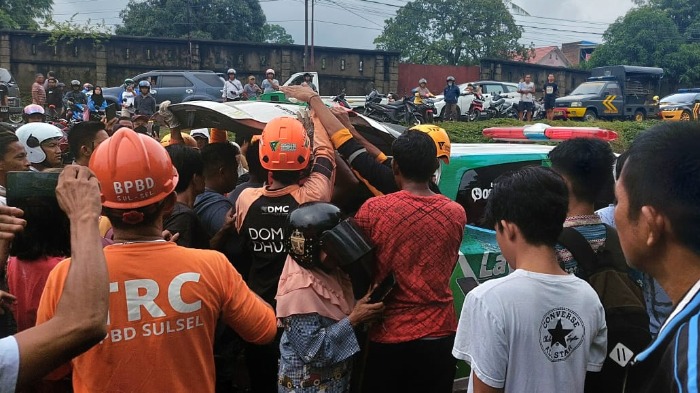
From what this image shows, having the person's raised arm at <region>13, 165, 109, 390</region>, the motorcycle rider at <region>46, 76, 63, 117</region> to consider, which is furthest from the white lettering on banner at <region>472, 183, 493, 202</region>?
the motorcycle rider at <region>46, 76, 63, 117</region>

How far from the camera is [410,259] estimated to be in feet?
9.09

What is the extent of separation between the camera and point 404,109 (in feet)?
65.6

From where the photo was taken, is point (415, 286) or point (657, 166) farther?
point (415, 286)

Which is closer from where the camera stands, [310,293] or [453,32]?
[310,293]

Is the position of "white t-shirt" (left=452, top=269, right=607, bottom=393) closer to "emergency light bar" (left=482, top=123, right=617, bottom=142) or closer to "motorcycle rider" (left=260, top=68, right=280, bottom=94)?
"emergency light bar" (left=482, top=123, right=617, bottom=142)

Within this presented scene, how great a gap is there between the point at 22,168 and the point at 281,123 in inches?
75.0

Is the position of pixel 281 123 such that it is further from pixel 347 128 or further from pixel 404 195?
pixel 404 195

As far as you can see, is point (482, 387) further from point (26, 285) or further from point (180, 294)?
point (26, 285)

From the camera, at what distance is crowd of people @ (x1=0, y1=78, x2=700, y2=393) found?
1432 mm

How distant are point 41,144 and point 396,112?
15.7 m

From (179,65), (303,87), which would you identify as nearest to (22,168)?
(303,87)

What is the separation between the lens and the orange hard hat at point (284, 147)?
9.73ft

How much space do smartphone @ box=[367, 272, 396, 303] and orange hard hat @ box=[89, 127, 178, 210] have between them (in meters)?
1.09

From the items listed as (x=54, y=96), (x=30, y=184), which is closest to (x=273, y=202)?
(x=30, y=184)
